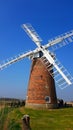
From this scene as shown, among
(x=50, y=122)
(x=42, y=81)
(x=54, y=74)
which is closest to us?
(x=50, y=122)

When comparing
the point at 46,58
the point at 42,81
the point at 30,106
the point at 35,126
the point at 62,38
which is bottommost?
the point at 35,126

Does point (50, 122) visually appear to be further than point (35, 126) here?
Yes

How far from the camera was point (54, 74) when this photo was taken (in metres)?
33.7

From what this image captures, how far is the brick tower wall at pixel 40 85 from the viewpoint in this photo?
120ft

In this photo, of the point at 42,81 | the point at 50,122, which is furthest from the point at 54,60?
the point at 50,122

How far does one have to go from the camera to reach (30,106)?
123 feet

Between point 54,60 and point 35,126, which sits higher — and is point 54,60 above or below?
above

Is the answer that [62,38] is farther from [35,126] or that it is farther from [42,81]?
[35,126]

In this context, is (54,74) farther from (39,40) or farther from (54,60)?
(39,40)

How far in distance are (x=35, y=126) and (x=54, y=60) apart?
11640 mm

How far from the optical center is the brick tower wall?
36500mm

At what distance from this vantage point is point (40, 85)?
120 feet

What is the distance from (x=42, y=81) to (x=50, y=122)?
10.7m

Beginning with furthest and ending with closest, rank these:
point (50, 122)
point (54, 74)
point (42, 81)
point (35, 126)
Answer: point (42, 81) < point (54, 74) < point (50, 122) < point (35, 126)
